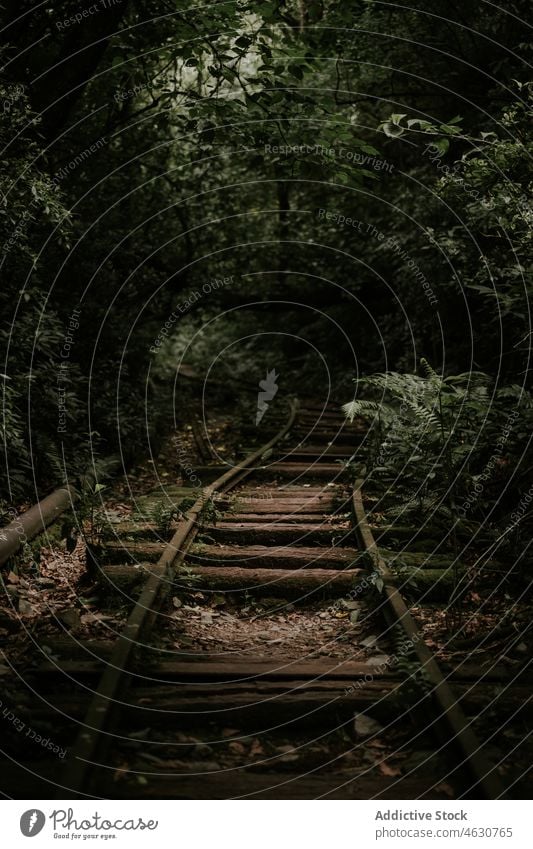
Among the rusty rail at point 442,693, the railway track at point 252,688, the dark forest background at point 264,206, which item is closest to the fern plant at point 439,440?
the dark forest background at point 264,206

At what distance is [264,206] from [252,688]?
1517 centimetres

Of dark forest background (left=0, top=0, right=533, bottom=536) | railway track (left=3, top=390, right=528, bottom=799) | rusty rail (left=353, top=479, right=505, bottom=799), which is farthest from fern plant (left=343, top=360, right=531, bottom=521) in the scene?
rusty rail (left=353, top=479, right=505, bottom=799)

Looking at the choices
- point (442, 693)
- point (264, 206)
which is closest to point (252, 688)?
point (442, 693)

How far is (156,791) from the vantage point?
2658mm

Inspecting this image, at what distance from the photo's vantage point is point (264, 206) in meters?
17.0

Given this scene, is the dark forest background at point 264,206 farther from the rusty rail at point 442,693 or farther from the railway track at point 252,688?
the railway track at point 252,688

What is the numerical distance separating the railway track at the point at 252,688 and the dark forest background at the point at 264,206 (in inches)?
71.6

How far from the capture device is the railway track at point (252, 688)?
107 inches

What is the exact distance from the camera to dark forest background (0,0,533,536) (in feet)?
20.1

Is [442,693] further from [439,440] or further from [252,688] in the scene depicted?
[439,440]

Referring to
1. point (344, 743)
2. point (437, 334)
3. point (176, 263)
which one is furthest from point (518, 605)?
point (176, 263)

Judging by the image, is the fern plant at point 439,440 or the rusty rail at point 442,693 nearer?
the rusty rail at point 442,693
